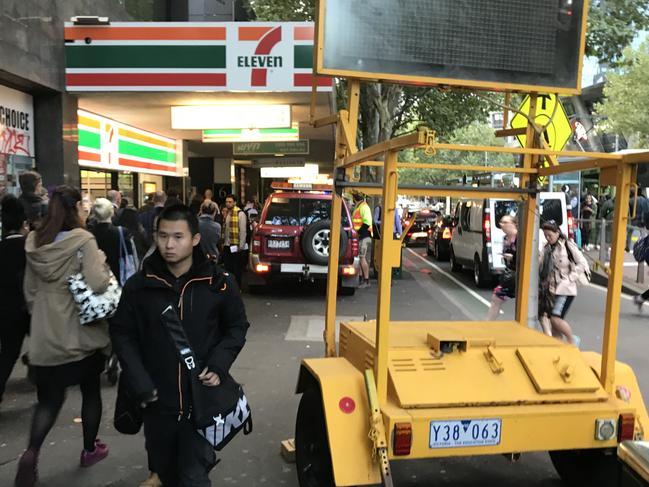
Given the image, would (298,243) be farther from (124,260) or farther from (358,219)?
(124,260)

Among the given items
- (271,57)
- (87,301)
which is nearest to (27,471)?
(87,301)

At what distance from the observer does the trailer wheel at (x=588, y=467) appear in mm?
3234

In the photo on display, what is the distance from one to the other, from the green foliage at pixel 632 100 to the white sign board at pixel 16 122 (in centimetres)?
2580

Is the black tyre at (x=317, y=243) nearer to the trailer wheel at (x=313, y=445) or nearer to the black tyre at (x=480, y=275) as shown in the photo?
the black tyre at (x=480, y=275)

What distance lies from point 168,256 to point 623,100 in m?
31.4

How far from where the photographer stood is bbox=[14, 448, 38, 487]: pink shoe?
3.53 m

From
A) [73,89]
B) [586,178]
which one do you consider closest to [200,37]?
[73,89]

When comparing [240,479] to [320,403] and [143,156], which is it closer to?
[320,403]

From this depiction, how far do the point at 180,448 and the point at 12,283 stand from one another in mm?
2345

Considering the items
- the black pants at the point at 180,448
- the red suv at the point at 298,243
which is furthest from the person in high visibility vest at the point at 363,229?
the black pants at the point at 180,448

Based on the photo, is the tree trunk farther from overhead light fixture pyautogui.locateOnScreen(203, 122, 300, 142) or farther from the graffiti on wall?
the graffiti on wall

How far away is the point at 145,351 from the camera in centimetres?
288

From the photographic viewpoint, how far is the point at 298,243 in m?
10.6

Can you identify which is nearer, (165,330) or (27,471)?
(165,330)
